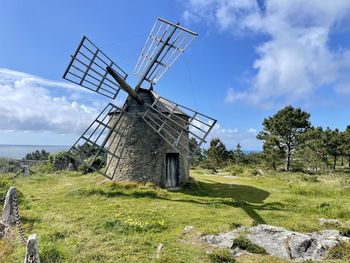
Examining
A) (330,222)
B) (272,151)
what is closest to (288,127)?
(272,151)

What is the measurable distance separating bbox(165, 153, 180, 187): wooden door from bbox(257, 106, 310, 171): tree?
2446 cm

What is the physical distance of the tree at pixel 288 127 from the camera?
4003 centimetres

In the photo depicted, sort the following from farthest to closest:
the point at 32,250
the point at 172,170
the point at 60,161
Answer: the point at 60,161, the point at 172,170, the point at 32,250

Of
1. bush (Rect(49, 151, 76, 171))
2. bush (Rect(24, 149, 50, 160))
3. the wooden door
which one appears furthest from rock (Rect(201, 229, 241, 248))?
bush (Rect(24, 149, 50, 160))

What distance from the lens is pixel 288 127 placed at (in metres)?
40.4

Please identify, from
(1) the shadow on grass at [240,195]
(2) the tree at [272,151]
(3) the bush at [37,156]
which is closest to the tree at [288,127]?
(2) the tree at [272,151]

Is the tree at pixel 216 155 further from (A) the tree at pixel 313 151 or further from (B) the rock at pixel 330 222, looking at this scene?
(B) the rock at pixel 330 222

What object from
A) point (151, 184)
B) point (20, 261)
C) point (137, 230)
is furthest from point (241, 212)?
point (20, 261)

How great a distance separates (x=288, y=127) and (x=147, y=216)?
31.9 metres

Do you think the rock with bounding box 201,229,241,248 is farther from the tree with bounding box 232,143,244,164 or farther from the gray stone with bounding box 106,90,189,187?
the tree with bounding box 232,143,244,164

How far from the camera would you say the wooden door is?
64.3 ft

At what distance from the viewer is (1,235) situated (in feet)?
37.0

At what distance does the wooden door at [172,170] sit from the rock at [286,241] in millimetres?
9184

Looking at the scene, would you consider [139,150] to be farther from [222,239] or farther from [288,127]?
[288,127]
